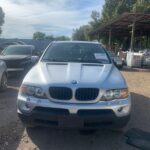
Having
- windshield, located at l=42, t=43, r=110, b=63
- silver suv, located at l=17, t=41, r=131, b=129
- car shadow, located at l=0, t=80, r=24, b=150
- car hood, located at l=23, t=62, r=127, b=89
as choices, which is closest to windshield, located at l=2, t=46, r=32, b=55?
car shadow, located at l=0, t=80, r=24, b=150

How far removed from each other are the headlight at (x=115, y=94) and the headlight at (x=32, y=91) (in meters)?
0.98

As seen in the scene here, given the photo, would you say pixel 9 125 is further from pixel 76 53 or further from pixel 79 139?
pixel 76 53

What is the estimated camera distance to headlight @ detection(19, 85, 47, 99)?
4934mm

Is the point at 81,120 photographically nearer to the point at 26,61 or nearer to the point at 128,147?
the point at 128,147

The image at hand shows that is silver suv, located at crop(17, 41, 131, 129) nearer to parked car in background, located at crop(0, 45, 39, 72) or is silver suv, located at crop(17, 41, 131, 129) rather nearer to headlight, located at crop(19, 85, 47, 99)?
headlight, located at crop(19, 85, 47, 99)

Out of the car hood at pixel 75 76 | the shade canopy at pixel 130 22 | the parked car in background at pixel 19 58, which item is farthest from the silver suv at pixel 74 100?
the shade canopy at pixel 130 22

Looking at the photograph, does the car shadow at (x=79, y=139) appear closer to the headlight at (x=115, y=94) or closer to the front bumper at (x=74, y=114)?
the front bumper at (x=74, y=114)

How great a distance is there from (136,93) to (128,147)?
4.90 m

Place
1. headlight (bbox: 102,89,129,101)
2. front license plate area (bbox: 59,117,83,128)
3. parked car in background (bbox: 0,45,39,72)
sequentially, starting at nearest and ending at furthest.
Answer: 1. front license plate area (bbox: 59,117,83,128)
2. headlight (bbox: 102,89,129,101)
3. parked car in background (bbox: 0,45,39,72)

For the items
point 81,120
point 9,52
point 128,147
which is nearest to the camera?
point 81,120

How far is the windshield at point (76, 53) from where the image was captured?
21.3 ft

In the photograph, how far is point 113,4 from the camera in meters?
46.3

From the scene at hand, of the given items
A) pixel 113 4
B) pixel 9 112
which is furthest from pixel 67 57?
pixel 113 4

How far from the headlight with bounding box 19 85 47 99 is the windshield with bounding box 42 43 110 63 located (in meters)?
1.43
